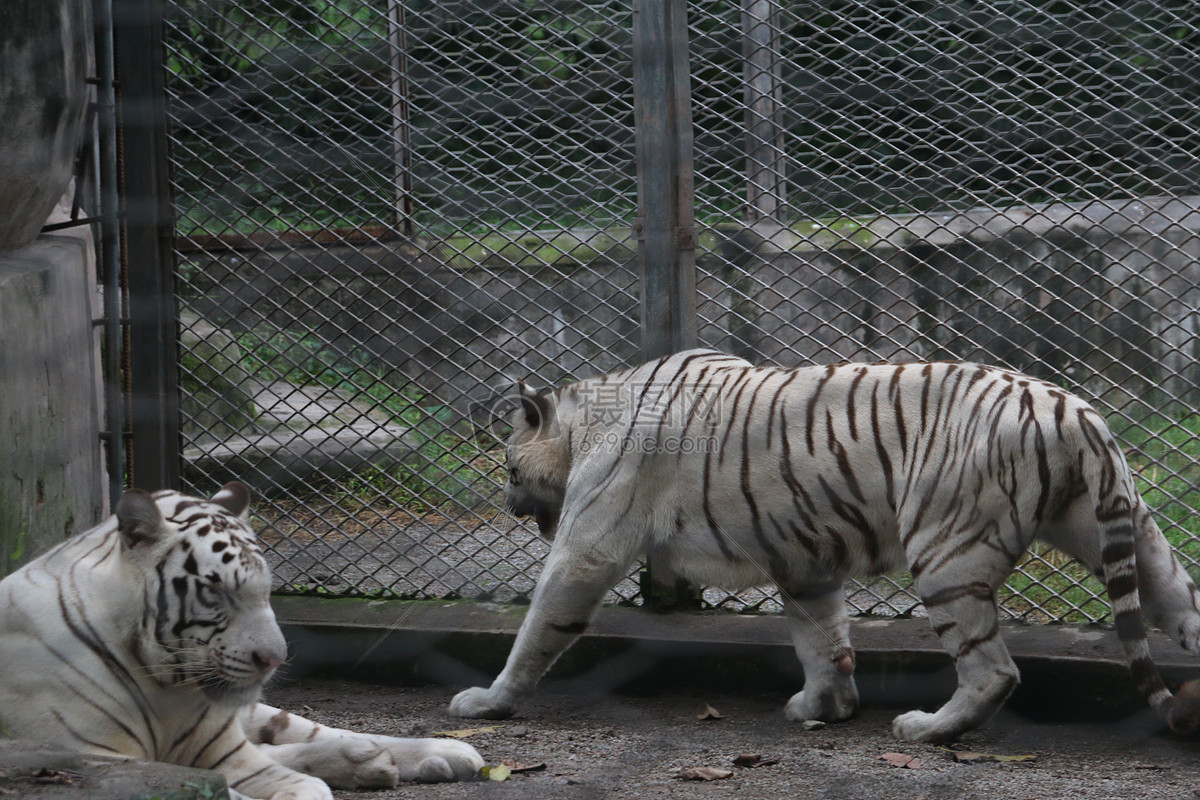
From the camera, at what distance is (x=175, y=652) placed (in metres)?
1.41

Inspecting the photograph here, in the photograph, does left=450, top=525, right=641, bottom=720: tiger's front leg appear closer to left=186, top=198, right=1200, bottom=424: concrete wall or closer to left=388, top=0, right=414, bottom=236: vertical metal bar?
left=388, top=0, right=414, bottom=236: vertical metal bar

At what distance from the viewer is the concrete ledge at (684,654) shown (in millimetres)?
2020

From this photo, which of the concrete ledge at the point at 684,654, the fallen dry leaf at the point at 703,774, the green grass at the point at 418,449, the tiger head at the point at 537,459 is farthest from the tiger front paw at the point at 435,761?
the green grass at the point at 418,449

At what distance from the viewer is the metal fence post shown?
202 centimetres

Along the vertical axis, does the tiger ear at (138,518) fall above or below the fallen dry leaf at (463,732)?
above

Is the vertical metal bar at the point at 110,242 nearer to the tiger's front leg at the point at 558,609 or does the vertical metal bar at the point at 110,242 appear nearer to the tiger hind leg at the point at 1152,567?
the tiger's front leg at the point at 558,609

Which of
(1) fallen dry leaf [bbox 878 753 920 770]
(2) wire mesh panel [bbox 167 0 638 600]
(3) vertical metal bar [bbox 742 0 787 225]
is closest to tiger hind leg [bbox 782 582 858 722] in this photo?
(1) fallen dry leaf [bbox 878 753 920 770]

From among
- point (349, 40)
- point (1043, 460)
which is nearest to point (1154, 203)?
point (1043, 460)

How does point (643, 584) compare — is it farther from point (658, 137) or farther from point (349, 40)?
point (349, 40)

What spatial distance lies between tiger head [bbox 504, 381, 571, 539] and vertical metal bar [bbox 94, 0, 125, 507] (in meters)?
0.83

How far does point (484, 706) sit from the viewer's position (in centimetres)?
206

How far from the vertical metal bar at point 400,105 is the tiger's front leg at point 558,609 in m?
0.74

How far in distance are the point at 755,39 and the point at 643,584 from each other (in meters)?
1.17

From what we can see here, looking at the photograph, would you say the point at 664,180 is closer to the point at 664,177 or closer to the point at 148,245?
the point at 664,177
